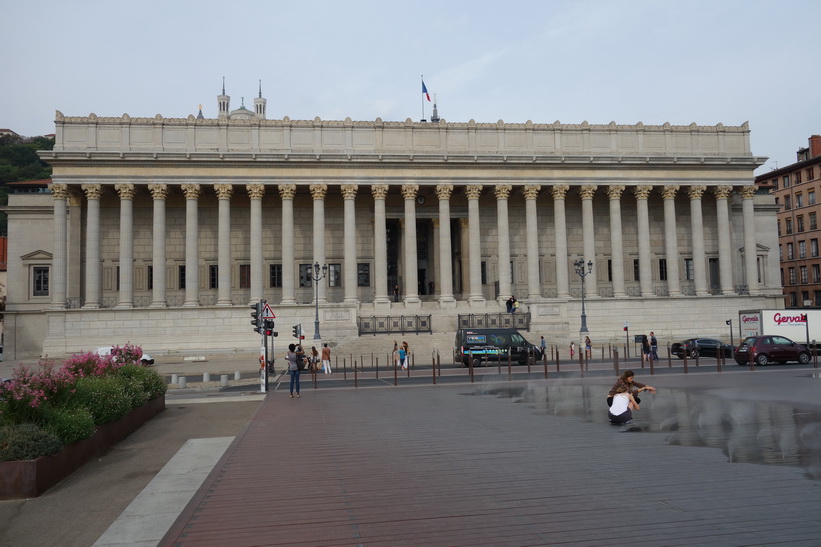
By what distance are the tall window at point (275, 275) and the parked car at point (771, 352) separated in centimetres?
3695

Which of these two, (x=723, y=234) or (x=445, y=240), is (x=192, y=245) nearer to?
(x=445, y=240)

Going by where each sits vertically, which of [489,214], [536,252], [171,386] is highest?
[489,214]

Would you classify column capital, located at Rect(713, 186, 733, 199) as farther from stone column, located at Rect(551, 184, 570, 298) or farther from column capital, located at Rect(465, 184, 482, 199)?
column capital, located at Rect(465, 184, 482, 199)

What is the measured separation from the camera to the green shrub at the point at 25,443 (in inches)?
423

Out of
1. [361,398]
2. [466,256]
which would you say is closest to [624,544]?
[361,398]

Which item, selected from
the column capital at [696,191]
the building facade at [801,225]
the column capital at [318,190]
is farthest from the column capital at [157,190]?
the building facade at [801,225]

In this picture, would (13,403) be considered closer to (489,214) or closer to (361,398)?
(361,398)

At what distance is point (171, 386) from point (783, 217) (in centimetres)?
8014

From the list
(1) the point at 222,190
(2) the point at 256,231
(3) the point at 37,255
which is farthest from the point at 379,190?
(3) the point at 37,255

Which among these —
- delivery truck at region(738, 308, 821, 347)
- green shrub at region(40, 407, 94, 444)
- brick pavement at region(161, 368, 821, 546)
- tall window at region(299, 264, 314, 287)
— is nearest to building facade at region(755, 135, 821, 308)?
delivery truck at region(738, 308, 821, 347)

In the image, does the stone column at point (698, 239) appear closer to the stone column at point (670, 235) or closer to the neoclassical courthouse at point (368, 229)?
the neoclassical courthouse at point (368, 229)

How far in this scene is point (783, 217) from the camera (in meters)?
84.2

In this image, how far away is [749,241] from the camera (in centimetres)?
5859

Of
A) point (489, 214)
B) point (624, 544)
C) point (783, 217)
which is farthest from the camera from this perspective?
point (783, 217)
